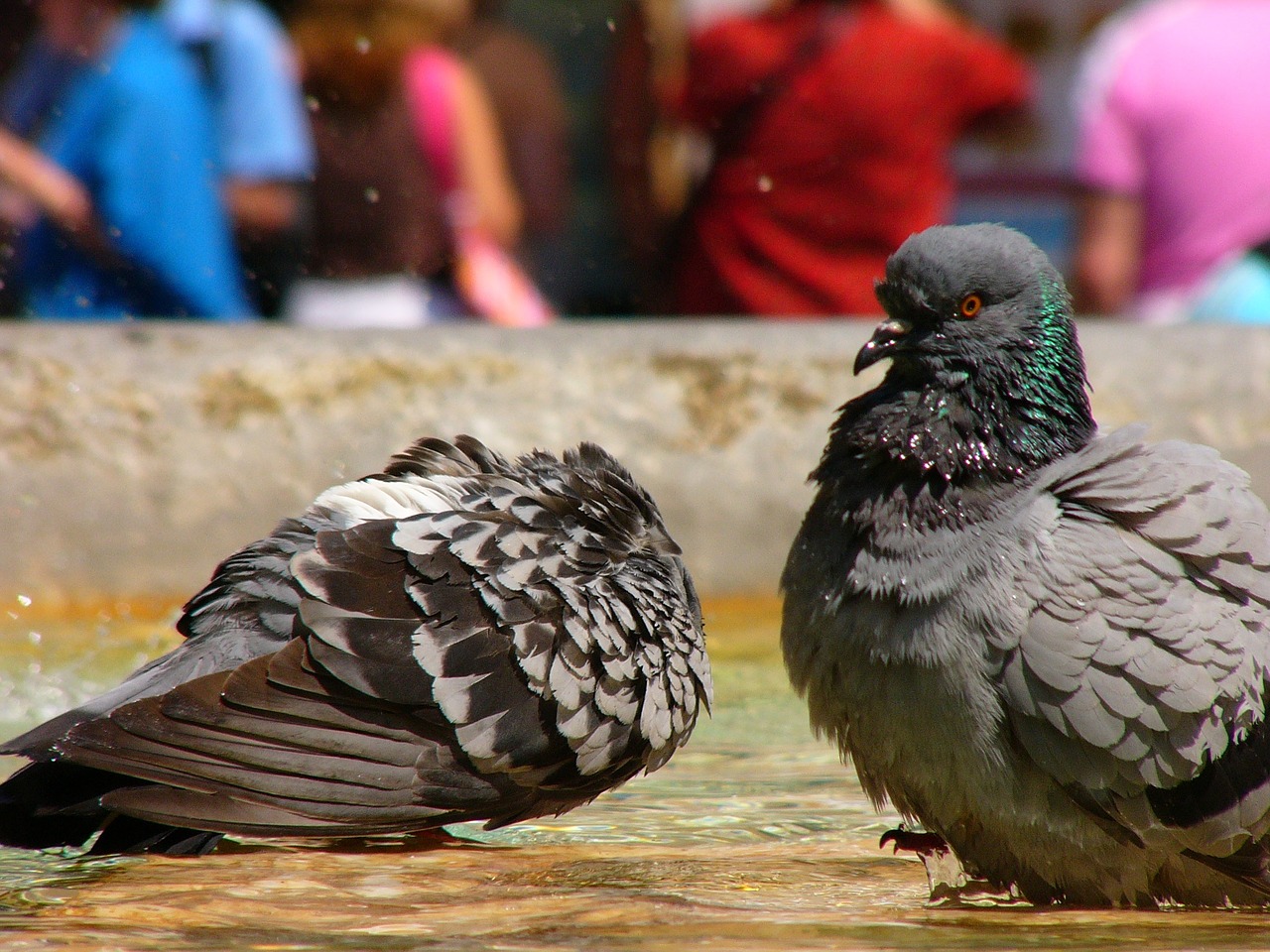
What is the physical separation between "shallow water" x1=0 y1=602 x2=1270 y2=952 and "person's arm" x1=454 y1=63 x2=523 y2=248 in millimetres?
3522

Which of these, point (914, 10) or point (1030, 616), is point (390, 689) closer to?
point (1030, 616)

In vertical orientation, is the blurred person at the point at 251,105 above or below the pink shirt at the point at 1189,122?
above

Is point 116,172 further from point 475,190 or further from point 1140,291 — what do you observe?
point 1140,291

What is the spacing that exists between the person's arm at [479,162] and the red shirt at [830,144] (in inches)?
37.1

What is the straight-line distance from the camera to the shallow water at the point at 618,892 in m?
2.44

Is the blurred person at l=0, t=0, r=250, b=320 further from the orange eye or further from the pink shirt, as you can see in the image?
the orange eye

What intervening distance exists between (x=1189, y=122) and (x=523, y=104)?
4.18m

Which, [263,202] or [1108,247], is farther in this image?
[263,202]

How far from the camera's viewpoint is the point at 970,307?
10.4ft

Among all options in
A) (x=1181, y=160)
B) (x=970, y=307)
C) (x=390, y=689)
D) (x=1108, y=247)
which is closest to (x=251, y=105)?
(x=1108, y=247)

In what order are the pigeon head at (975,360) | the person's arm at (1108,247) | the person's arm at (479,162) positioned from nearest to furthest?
the pigeon head at (975,360)
the person's arm at (1108,247)
the person's arm at (479,162)

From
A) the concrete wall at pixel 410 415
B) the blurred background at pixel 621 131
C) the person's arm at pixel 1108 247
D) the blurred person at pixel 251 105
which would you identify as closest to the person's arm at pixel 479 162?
the blurred background at pixel 621 131

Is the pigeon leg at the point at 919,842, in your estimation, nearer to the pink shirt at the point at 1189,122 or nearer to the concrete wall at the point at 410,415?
the concrete wall at the point at 410,415

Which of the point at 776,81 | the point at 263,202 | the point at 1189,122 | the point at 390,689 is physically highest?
the point at 776,81
